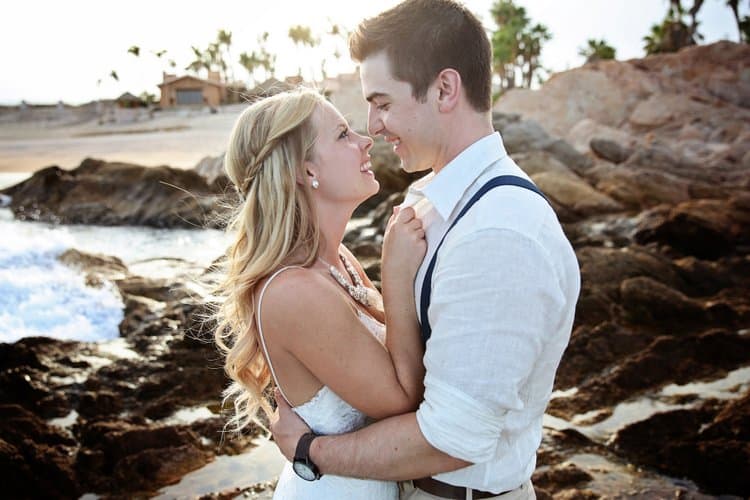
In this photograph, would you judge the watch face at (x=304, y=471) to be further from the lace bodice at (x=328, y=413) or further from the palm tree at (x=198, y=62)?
the palm tree at (x=198, y=62)

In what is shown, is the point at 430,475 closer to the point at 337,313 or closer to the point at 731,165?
the point at 337,313

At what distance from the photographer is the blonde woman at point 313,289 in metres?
1.80

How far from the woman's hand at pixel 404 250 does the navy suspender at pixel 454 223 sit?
50mm

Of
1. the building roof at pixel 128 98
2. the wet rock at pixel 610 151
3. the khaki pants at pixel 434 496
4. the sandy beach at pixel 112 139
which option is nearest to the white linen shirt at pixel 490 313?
the khaki pants at pixel 434 496

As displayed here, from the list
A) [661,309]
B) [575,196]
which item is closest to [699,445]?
[661,309]

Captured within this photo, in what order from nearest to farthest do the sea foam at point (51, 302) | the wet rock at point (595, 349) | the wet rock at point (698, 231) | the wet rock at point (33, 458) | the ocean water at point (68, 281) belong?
the wet rock at point (33, 458) < the wet rock at point (595, 349) < the sea foam at point (51, 302) < the ocean water at point (68, 281) < the wet rock at point (698, 231)

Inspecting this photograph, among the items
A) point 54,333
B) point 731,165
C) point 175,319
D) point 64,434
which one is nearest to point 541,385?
point 64,434

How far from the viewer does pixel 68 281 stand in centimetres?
991

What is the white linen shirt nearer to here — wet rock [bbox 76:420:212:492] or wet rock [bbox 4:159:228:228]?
wet rock [bbox 76:420:212:492]

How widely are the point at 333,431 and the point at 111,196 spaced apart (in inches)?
773

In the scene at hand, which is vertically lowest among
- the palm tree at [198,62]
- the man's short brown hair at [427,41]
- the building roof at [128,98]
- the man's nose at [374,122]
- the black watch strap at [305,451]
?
the black watch strap at [305,451]

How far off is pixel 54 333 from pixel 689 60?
3478cm

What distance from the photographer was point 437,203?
172 cm

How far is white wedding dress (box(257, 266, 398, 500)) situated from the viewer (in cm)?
196
